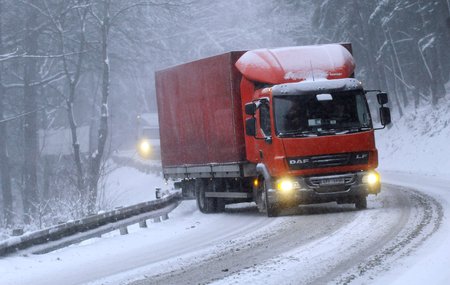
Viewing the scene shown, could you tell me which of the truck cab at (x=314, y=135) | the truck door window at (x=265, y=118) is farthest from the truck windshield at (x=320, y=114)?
the truck door window at (x=265, y=118)

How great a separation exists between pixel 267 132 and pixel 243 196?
2.22 m

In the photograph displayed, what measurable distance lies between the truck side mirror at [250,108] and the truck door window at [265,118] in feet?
0.43

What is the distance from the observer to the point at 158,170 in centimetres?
4647

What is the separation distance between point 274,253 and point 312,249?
1.68ft

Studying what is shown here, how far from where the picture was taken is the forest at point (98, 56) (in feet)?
114

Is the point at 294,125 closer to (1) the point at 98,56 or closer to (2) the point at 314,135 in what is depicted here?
(2) the point at 314,135

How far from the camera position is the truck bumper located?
52.0 ft

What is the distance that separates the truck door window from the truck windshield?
226 millimetres

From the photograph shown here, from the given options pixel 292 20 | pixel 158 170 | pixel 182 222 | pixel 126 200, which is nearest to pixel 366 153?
pixel 182 222

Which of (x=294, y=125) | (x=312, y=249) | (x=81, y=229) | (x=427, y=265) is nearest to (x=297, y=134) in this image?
(x=294, y=125)

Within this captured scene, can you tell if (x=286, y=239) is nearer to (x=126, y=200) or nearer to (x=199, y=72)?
(x=199, y=72)

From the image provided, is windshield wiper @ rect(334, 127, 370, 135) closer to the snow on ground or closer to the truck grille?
the truck grille

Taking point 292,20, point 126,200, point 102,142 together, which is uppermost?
point 292,20

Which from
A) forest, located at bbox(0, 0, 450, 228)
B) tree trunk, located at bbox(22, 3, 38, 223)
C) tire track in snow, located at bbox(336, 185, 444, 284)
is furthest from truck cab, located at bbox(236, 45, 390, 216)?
tree trunk, located at bbox(22, 3, 38, 223)
